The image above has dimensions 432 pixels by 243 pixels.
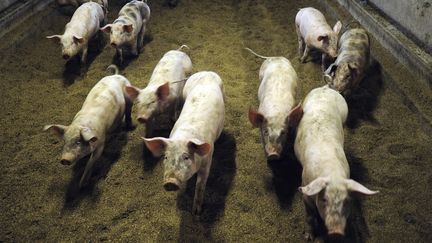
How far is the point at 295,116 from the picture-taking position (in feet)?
11.7

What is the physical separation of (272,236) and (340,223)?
0.74 meters

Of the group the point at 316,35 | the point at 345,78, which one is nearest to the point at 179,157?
the point at 345,78

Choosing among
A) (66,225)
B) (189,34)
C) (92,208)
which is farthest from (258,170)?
(189,34)

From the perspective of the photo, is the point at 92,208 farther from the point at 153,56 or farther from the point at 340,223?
the point at 153,56

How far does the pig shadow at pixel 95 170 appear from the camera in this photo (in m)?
3.68

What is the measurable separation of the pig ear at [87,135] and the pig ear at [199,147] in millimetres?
1117

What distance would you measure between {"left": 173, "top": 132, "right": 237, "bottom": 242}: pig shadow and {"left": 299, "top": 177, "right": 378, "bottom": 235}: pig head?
1.03m

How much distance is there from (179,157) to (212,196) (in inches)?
30.2

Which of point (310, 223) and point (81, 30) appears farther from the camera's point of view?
point (81, 30)

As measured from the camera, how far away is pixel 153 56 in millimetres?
6219

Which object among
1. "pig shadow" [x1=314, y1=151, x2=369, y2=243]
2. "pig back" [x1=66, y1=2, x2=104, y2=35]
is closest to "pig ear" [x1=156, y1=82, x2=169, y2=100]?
"pig shadow" [x1=314, y1=151, x2=369, y2=243]

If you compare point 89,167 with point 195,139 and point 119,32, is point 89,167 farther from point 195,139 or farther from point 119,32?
point 119,32

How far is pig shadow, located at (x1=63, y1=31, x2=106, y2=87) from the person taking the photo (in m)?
5.67

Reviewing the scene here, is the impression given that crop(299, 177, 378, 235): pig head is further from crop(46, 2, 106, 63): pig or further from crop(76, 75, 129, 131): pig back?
crop(46, 2, 106, 63): pig
